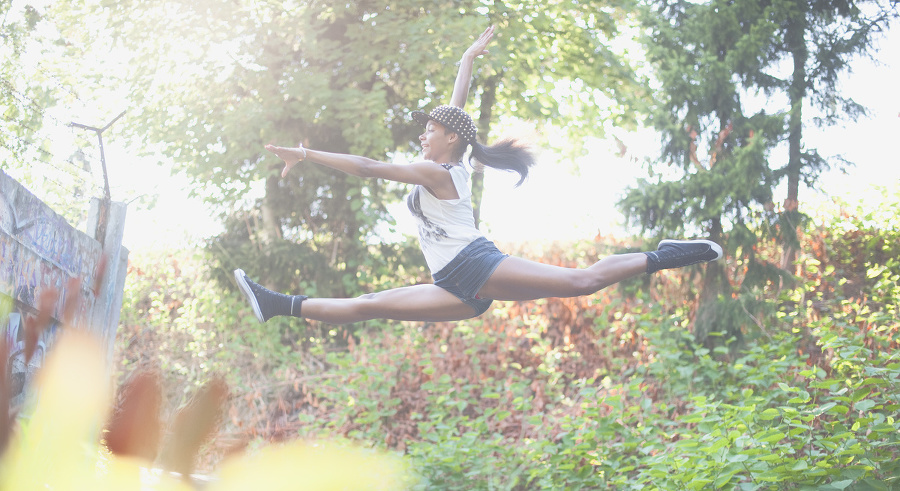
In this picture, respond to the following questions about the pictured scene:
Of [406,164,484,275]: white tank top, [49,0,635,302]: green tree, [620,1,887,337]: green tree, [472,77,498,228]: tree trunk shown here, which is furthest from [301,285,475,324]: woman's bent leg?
[472,77,498,228]: tree trunk

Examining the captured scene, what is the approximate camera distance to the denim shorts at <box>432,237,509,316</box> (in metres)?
3.07

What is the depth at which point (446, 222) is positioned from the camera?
10.4 feet

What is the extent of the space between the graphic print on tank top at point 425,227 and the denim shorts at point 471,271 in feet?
0.38

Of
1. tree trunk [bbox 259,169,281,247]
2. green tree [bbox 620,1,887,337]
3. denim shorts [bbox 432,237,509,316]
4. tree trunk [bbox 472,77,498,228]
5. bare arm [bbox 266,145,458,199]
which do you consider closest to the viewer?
bare arm [bbox 266,145,458,199]

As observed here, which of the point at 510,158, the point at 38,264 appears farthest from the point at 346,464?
the point at 510,158

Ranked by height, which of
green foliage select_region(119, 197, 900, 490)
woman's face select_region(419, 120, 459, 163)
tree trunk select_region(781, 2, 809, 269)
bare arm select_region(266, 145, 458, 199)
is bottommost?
green foliage select_region(119, 197, 900, 490)

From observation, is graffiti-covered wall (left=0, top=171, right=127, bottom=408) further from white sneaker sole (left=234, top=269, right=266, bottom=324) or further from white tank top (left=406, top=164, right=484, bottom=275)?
white tank top (left=406, top=164, right=484, bottom=275)

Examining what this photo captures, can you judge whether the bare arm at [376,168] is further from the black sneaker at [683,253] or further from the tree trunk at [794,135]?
the tree trunk at [794,135]

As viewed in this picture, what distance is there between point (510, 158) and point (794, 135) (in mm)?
5212

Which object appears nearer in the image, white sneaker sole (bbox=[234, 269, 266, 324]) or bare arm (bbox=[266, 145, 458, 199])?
bare arm (bbox=[266, 145, 458, 199])

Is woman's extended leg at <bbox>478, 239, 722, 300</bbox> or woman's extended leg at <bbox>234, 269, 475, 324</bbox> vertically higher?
woman's extended leg at <bbox>478, 239, 722, 300</bbox>

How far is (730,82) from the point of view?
7062 millimetres

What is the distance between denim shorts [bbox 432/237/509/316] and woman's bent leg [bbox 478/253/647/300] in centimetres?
4

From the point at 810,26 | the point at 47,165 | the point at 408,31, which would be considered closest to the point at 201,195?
the point at 408,31
